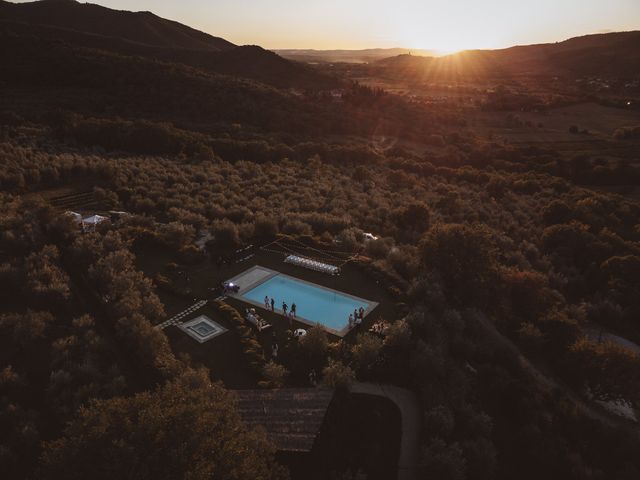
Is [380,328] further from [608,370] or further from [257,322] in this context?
[608,370]

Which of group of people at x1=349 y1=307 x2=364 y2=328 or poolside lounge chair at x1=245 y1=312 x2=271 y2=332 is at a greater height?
poolside lounge chair at x1=245 y1=312 x2=271 y2=332

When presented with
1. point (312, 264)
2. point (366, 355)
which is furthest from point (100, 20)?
point (366, 355)

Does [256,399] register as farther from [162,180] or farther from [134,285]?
[162,180]

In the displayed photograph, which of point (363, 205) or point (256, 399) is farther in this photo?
point (363, 205)

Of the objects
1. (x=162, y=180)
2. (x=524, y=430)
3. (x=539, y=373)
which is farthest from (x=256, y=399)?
(x=162, y=180)

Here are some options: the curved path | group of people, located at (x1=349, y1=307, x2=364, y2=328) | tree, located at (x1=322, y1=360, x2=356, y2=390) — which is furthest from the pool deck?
the curved path

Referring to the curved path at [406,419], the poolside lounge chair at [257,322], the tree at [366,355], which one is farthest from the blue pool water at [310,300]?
the curved path at [406,419]

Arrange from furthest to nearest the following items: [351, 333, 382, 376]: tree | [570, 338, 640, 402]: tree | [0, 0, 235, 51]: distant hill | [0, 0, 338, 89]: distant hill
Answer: [0, 0, 235, 51]: distant hill
[0, 0, 338, 89]: distant hill
[570, 338, 640, 402]: tree
[351, 333, 382, 376]: tree

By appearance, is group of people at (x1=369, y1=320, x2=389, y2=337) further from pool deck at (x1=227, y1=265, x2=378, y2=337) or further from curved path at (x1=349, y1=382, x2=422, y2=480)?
curved path at (x1=349, y1=382, x2=422, y2=480)
